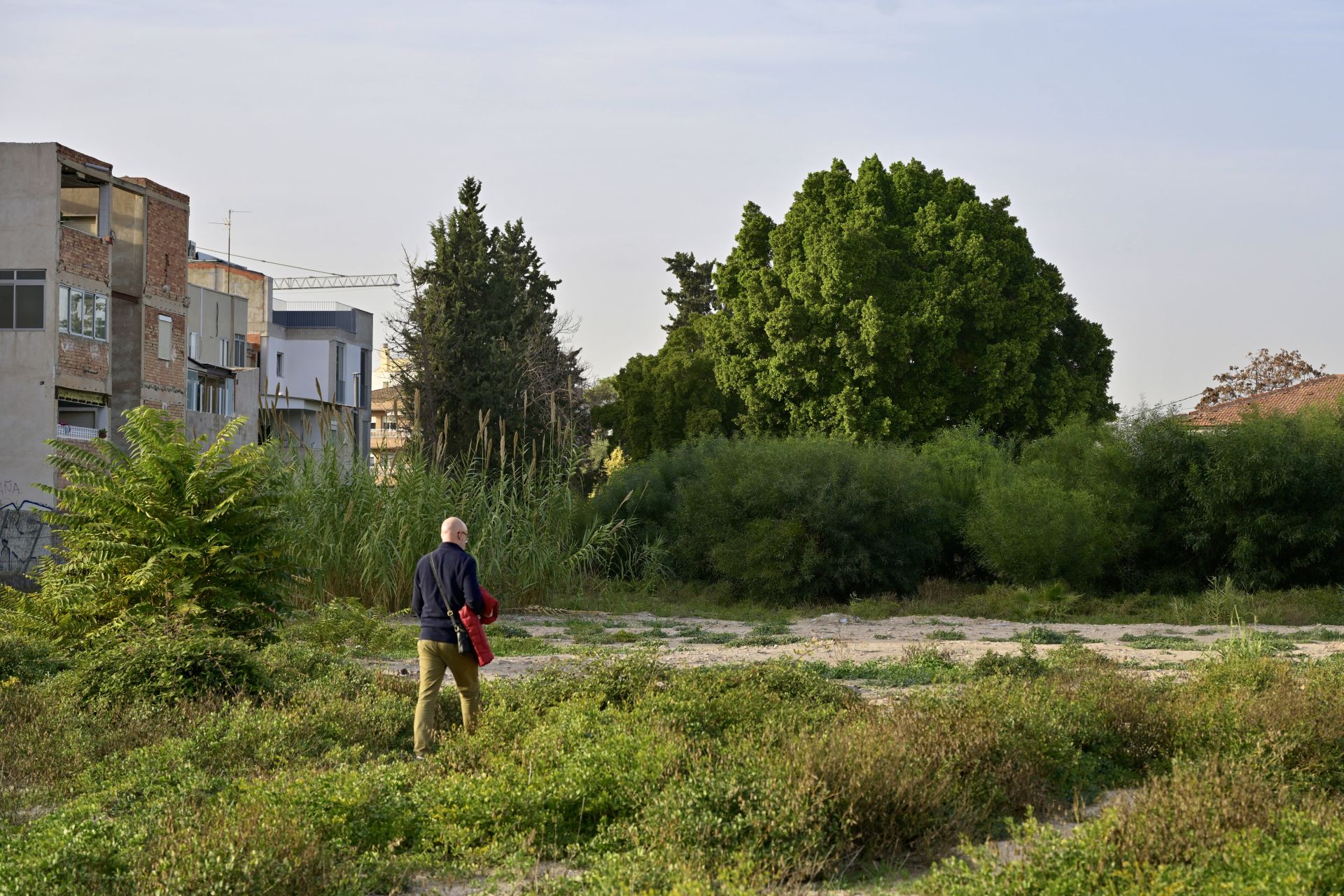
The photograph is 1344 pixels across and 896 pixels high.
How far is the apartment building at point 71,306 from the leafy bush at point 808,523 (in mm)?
15029

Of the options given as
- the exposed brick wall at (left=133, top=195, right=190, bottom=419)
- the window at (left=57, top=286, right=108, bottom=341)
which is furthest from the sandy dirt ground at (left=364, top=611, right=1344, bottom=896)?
the exposed brick wall at (left=133, top=195, right=190, bottom=419)

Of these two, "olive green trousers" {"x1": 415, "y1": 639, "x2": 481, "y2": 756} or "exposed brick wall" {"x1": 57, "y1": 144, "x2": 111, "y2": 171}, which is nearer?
"olive green trousers" {"x1": 415, "y1": 639, "x2": 481, "y2": 756}

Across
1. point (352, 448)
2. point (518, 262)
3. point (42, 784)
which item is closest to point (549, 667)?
point (42, 784)

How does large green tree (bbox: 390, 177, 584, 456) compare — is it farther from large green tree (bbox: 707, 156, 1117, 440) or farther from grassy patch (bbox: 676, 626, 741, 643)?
grassy patch (bbox: 676, 626, 741, 643)

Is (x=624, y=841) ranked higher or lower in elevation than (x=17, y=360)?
lower

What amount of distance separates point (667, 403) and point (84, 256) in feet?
55.7

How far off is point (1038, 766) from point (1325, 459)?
21197mm

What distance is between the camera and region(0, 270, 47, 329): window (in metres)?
32.4

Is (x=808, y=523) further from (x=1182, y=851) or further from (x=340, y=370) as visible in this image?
(x=340, y=370)

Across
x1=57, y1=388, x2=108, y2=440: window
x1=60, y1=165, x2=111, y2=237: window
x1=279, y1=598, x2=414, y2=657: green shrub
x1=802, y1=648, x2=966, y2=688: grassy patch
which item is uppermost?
x1=60, y1=165, x2=111, y2=237: window

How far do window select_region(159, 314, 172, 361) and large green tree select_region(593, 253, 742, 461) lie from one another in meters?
13.6

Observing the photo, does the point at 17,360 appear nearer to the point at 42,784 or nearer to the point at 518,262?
the point at 518,262

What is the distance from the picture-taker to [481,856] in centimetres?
655

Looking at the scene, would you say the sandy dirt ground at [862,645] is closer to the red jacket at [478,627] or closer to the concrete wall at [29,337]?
the red jacket at [478,627]
